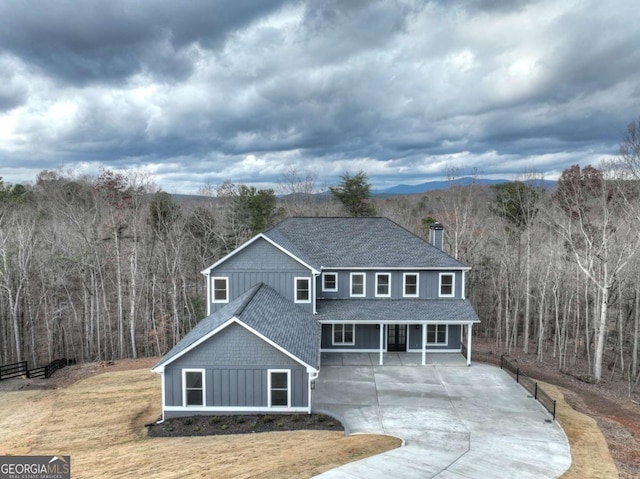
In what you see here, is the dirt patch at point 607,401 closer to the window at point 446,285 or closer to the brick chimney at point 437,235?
the window at point 446,285

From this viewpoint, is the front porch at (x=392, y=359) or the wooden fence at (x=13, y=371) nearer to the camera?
the front porch at (x=392, y=359)

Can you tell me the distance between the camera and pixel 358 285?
22438mm

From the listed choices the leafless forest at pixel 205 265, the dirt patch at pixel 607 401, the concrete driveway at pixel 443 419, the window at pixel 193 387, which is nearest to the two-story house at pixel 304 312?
the window at pixel 193 387

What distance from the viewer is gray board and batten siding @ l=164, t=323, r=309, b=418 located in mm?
14414

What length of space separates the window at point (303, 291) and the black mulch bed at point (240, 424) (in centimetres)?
678

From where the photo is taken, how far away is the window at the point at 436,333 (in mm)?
21864

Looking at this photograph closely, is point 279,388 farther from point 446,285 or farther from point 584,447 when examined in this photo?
point 446,285

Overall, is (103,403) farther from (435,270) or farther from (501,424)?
(435,270)

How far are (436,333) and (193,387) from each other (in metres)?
13.2

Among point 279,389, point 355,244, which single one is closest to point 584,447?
point 279,389

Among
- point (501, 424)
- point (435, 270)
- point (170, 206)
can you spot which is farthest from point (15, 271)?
point (501, 424)

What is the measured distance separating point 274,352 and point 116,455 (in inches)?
218

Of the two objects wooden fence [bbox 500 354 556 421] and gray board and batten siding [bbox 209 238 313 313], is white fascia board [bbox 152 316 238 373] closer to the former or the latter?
gray board and batten siding [bbox 209 238 313 313]

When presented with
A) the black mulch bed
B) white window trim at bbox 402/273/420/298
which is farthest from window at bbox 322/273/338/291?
the black mulch bed
